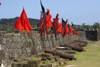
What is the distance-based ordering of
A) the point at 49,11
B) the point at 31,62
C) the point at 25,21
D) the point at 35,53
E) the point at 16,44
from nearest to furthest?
the point at 31,62
the point at 16,44
the point at 25,21
the point at 35,53
the point at 49,11

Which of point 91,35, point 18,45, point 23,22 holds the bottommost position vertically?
point 18,45

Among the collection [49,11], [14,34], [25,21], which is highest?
[49,11]

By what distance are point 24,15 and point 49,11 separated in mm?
4646

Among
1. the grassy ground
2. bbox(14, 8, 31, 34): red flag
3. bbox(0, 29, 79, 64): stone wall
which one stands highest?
bbox(14, 8, 31, 34): red flag

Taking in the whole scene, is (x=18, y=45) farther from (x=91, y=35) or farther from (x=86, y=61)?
(x=91, y=35)

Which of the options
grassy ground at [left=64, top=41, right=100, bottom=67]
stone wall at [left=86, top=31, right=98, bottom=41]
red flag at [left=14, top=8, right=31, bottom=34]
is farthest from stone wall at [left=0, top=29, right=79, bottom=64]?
stone wall at [left=86, top=31, right=98, bottom=41]

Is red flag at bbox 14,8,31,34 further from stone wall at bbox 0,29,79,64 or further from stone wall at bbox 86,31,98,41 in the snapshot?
stone wall at bbox 86,31,98,41

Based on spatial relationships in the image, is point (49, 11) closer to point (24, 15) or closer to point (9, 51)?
point (24, 15)

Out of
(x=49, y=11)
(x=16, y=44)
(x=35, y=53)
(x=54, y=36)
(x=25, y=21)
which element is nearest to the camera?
(x=16, y=44)

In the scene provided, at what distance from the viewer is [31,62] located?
8.19 metres

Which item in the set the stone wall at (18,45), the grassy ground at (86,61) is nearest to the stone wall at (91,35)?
the grassy ground at (86,61)

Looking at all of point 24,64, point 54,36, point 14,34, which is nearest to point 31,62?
point 24,64

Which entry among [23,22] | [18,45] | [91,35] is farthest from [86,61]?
[91,35]

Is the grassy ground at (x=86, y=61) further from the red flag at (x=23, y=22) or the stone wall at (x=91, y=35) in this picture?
the stone wall at (x=91, y=35)
